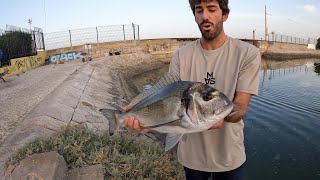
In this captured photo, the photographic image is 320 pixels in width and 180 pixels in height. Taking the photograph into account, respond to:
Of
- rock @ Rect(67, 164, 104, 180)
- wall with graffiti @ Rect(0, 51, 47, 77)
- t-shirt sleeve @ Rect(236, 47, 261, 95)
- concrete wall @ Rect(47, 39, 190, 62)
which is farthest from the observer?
concrete wall @ Rect(47, 39, 190, 62)

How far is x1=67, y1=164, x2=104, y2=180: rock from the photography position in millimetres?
5387

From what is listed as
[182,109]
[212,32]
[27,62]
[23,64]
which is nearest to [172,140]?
[182,109]

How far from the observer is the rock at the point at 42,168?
4902 millimetres

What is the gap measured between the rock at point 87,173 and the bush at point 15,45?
22857 millimetres

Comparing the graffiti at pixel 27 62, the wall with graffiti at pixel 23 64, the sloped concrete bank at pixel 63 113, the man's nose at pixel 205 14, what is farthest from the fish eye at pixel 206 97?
the graffiti at pixel 27 62

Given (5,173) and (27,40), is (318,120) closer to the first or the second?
(5,173)

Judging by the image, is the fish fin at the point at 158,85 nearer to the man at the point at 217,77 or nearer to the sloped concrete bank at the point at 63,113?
the man at the point at 217,77

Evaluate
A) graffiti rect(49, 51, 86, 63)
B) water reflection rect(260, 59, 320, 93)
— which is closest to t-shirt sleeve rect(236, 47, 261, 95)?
water reflection rect(260, 59, 320, 93)

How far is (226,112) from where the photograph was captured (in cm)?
292

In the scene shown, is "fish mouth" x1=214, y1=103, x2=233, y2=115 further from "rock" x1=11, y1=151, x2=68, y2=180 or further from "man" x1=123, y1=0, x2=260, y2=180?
"rock" x1=11, y1=151, x2=68, y2=180

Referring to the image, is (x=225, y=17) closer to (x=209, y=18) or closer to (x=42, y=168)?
(x=209, y=18)

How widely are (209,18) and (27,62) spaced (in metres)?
29.7

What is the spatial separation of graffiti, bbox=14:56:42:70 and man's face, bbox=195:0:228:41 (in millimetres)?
26009

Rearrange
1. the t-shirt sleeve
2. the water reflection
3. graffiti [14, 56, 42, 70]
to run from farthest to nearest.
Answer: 1. the water reflection
2. graffiti [14, 56, 42, 70]
3. the t-shirt sleeve
